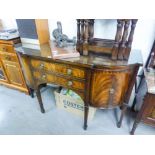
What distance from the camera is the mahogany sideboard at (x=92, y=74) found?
106 cm

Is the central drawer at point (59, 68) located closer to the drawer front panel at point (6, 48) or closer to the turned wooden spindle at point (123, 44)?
the turned wooden spindle at point (123, 44)

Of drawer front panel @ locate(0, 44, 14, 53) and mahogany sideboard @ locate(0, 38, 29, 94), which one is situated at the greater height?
drawer front panel @ locate(0, 44, 14, 53)

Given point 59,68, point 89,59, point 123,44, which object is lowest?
point 59,68

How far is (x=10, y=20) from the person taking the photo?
1.91 meters

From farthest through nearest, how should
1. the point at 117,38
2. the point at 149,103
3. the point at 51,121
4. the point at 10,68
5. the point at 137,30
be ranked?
1. the point at 10,68
2. the point at 51,121
3. the point at 137,30
4. the point at 149,103
5. the point at 117,38

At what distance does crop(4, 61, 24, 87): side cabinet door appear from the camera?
6.06ft

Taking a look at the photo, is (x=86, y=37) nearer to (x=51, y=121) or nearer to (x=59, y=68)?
(x=59, y=68)

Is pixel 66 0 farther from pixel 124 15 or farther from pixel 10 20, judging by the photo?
pixel 10 20

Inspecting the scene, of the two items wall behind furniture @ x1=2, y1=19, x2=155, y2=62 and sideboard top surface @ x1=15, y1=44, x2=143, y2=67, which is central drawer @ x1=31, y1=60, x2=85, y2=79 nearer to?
sideboard top surface @ x1=15, y1=44, x2=143, y2=67

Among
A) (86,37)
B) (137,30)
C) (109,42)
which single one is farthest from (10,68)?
(137,30)

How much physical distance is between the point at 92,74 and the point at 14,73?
1330 mm

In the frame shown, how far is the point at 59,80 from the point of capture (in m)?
1.31

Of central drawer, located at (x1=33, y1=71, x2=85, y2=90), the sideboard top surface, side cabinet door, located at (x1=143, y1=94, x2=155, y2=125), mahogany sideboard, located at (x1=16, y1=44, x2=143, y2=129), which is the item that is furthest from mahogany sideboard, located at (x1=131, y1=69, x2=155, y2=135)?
central drawer, located at (x1=33, y1=71, x2=85, y2=90)

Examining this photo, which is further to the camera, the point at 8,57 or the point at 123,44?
the point at 8,57
